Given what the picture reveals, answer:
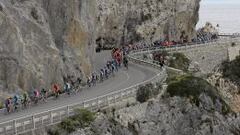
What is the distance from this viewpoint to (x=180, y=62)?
70.8 metres

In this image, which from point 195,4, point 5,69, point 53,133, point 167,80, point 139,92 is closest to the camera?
point 53,133

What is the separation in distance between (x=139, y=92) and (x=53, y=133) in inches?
416

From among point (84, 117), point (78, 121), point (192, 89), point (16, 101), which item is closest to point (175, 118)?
point (192, 89)

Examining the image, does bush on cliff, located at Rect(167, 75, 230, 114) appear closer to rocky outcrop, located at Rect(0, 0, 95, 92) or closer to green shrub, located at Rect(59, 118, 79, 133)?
rocky outcrop, located at Rect(0, 0, 95, 92)

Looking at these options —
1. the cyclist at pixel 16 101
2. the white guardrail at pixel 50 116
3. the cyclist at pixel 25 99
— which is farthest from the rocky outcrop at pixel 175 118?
the cyclist at pixel 16 101

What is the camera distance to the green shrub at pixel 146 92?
132 ft

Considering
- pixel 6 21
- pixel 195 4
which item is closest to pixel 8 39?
pixel 6 21

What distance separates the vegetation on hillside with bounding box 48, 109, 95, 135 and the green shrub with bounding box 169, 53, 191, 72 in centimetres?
3650

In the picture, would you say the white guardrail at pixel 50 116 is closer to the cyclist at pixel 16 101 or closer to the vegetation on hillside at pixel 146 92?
the vegetation on hillside at pixel 146 92

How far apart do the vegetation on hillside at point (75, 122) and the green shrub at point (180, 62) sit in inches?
1437

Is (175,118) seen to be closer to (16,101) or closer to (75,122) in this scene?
(75,122)

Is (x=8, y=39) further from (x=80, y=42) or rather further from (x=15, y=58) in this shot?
(x=80, y=42)

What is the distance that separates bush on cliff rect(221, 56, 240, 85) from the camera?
72.2 metres

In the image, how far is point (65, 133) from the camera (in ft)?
103
